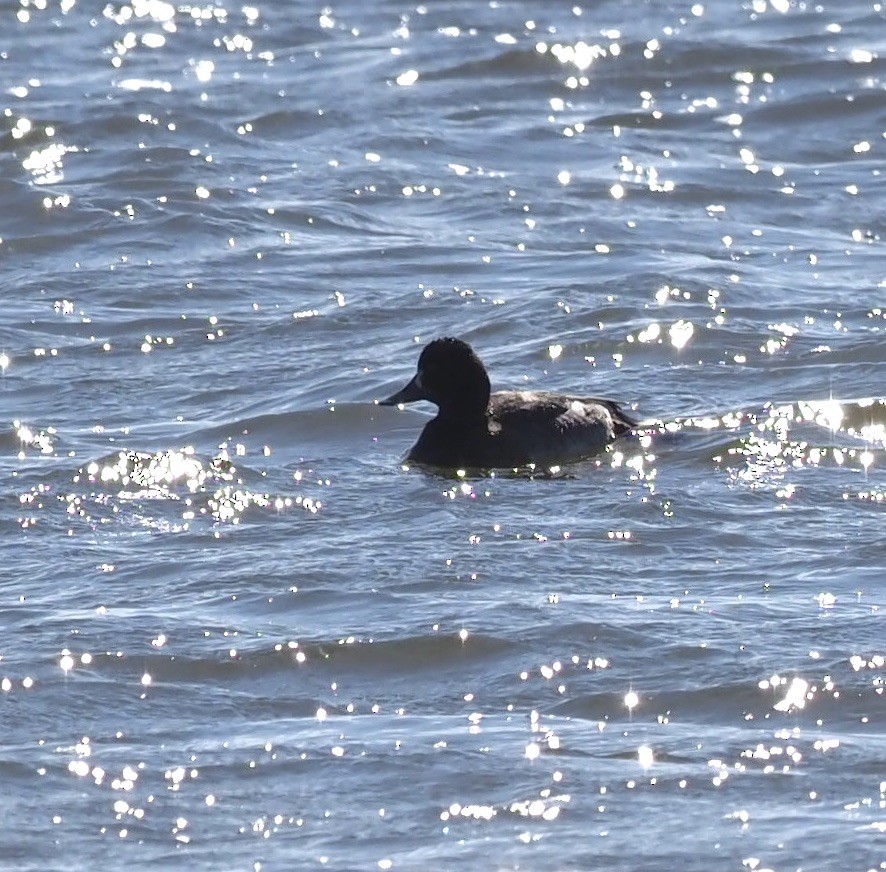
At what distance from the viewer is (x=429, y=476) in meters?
10.7

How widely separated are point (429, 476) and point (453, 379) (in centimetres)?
66

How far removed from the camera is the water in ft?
22.9

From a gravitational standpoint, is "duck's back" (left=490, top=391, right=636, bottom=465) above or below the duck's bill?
below

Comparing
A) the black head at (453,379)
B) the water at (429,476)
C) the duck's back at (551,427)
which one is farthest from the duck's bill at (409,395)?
the duck's back at (551,427)

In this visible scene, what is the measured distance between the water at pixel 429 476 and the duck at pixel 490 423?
218 millimetres

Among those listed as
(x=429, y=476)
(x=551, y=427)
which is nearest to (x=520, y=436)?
(x=551, y=427)

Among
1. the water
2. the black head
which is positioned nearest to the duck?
the black head

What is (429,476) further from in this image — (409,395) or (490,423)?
(409,395)

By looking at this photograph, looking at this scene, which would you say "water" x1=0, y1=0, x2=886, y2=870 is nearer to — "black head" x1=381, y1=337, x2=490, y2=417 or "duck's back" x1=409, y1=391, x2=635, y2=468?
"duck's back" x1=409, y1=391, x2=635, y2=468

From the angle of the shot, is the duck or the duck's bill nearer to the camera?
the duck

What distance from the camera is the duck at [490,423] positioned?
35.8 feet

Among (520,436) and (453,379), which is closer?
(520,436)

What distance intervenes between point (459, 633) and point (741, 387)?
4143mm

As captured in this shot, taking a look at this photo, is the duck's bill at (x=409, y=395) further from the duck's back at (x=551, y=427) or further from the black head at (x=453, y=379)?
the duck's back at (x=551, y=427)
